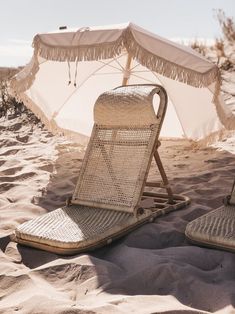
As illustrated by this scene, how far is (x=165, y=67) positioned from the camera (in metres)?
4.39

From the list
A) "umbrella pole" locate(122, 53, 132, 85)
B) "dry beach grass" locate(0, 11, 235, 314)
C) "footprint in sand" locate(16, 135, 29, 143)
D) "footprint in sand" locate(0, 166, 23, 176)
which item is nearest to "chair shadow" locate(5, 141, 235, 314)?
"dry beach grass" locate(0, 11, 235, 314)

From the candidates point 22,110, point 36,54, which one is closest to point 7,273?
point 36,54

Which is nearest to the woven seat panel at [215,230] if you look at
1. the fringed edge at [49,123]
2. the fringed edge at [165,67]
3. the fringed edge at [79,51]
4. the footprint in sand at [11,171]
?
the fringed edge at [165,67]

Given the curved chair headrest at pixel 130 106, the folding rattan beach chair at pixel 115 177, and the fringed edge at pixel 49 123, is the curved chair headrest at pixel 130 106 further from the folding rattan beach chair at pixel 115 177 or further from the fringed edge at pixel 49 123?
the fringed edge at pixel 49 123

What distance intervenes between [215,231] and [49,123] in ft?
10.5

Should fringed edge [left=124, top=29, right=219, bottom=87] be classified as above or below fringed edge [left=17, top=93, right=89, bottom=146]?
above

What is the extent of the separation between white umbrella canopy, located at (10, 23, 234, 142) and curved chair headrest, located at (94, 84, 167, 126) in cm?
65

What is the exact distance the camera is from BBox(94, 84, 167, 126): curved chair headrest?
149 inches

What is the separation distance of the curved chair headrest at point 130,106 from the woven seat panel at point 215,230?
2.94 ft

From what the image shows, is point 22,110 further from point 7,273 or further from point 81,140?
point 7,273

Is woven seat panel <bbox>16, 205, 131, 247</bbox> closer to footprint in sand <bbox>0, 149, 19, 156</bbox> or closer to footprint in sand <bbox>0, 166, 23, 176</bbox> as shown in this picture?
footprint in sand <bbox>0, 166, 23, 176</bbox>

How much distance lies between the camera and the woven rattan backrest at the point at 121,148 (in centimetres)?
369

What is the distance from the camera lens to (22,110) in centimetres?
952

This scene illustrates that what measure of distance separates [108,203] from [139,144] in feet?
1.76
